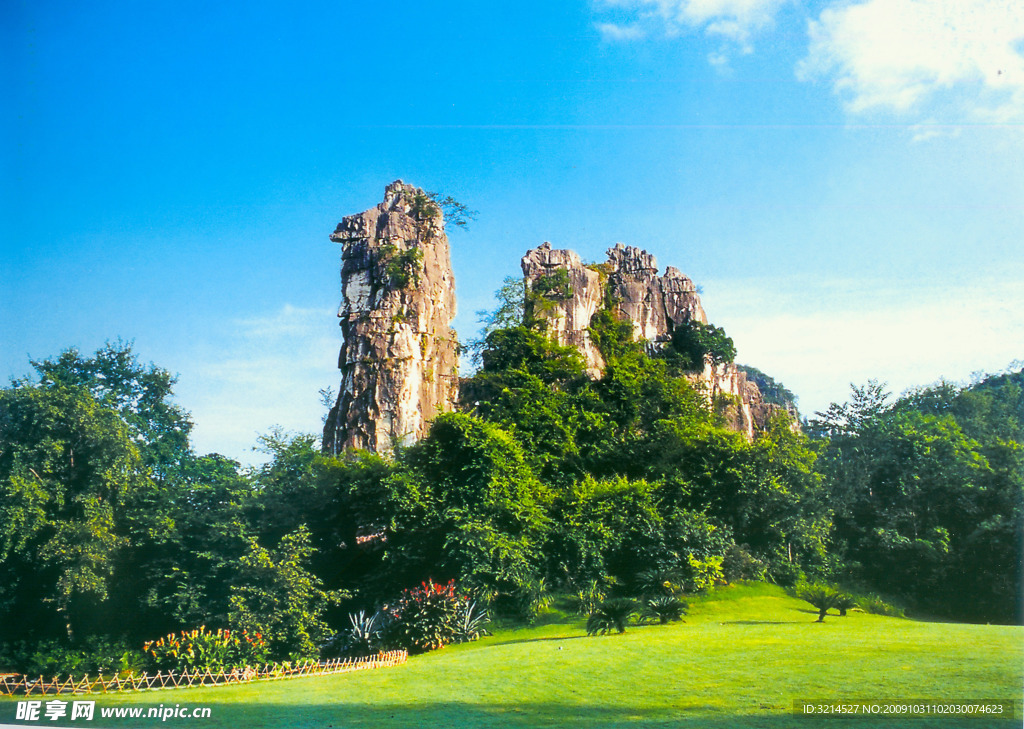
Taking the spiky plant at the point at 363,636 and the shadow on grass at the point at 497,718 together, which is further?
the spiky plant at the point at 363,636

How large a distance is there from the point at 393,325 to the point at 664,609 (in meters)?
15.8

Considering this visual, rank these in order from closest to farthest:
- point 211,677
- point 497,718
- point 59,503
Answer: point 497,718 < point 211,677 < point 59,503

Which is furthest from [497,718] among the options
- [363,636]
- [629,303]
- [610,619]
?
[629,303]

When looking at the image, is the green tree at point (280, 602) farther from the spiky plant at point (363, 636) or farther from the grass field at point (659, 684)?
the grass field at point (659, 684)

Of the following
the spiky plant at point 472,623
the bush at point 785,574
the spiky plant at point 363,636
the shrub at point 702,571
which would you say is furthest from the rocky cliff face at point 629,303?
the spiky plant at point 363,636

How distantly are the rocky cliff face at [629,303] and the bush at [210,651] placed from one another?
59.6 ft

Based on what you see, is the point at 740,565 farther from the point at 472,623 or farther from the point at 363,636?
the point at 363,636

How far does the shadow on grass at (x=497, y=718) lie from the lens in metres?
9.09

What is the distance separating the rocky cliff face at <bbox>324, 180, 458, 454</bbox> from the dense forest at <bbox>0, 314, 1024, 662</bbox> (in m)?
3.35

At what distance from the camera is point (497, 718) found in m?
10.0

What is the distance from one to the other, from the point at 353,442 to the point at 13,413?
35.8 feet

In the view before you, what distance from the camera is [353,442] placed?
2917 centimetres

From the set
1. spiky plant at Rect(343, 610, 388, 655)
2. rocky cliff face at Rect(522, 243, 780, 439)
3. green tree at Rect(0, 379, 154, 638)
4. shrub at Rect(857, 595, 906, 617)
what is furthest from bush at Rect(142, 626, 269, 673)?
rocky cliff face at Rect(522, 243, 780, 439)

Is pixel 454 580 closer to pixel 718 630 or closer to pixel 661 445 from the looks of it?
pixel 718 630
